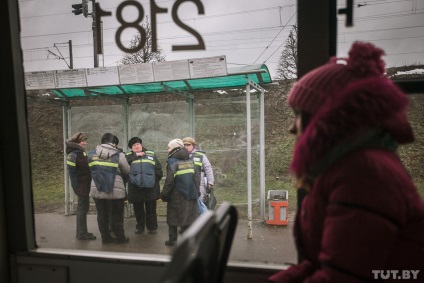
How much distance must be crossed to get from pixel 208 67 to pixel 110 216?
8.10ft

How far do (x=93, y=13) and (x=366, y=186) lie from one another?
6.28 feet

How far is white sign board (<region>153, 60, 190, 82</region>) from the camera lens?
415 centimetres

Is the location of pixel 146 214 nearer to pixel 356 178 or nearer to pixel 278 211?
pixel 278 211

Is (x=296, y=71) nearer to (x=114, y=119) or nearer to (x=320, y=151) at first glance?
(x=320, y=151)

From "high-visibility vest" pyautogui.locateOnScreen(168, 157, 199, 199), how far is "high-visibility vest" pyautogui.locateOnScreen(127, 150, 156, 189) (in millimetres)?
508

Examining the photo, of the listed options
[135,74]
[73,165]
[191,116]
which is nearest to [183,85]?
[191,116]

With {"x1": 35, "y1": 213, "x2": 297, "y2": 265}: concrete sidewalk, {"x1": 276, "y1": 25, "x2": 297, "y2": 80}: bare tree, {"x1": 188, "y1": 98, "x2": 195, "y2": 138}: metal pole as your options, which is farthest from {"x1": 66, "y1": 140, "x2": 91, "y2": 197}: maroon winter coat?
{"x1": 276, "y1": 25, "x2": 297, "y2": 80}: bare tree

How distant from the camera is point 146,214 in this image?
4.92 metres

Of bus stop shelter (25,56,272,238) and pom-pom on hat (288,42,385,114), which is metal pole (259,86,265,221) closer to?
bus stop shelter (25,56,272,238)

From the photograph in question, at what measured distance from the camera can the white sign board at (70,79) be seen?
15.2 ft

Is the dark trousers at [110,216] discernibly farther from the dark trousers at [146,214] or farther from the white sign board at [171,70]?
the white sign board at [171,70]

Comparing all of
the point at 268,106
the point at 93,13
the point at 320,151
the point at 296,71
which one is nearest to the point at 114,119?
the point at 268,106

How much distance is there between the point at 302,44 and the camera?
5.16 feet

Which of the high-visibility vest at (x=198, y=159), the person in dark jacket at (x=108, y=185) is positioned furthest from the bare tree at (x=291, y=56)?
the person in dark jacket at (x=108, y=185)
